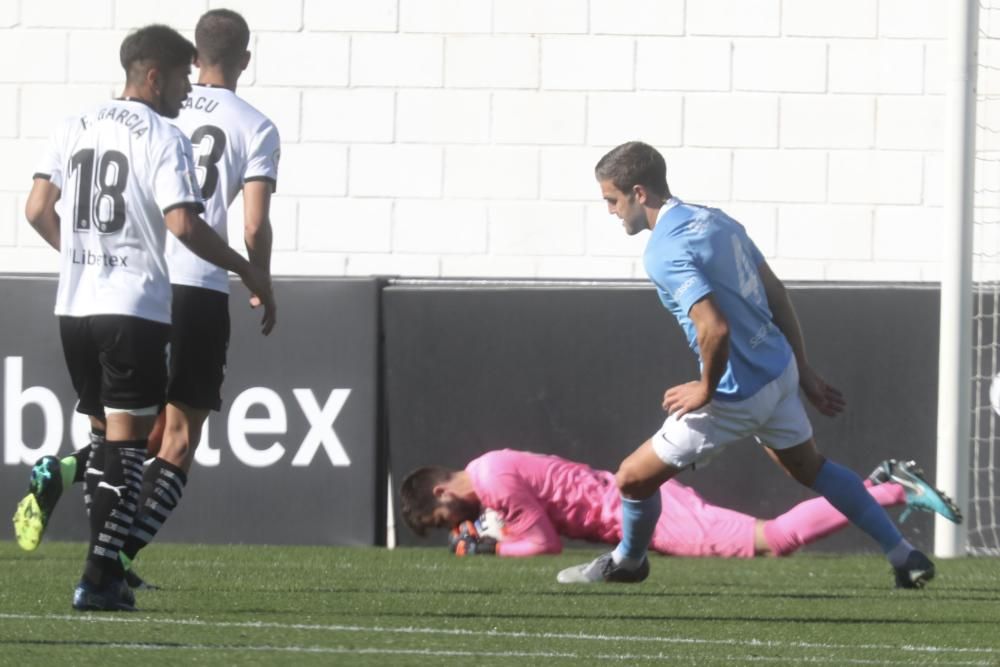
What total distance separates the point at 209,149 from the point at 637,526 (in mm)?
1877

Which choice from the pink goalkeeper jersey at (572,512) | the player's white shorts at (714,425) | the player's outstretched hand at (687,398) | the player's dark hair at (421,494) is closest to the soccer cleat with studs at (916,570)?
the player's white shorts at (714,425)

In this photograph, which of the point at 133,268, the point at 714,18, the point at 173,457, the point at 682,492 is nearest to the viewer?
the point at 133,268

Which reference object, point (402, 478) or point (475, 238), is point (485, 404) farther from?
point (475, 238)

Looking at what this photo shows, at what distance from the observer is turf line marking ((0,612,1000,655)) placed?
16.6 feet

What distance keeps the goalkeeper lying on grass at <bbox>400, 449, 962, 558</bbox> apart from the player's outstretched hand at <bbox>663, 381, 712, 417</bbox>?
214cm

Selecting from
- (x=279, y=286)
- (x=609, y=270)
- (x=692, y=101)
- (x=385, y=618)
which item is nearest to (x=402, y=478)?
(x=279, y=286)

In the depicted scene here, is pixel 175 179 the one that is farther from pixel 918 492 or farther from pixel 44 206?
pixel 918 492

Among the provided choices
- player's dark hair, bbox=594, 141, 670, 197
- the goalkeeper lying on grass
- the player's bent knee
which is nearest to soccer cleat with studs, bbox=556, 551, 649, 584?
the player's bent knee

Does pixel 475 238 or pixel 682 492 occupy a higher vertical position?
pixel 475 238

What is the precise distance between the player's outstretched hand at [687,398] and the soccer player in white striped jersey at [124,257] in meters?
1.48

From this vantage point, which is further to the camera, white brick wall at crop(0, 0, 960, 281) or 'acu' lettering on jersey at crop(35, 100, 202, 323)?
white brick wall at crop(0, 0, 960, 281)

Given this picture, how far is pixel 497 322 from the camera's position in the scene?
8914 millimetres

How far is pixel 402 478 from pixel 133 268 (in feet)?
11.7

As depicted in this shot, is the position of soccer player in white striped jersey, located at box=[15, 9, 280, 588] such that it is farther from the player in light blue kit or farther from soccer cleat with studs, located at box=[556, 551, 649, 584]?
soccer cleat with studs, located at box=[556, 551, 649, 584]
